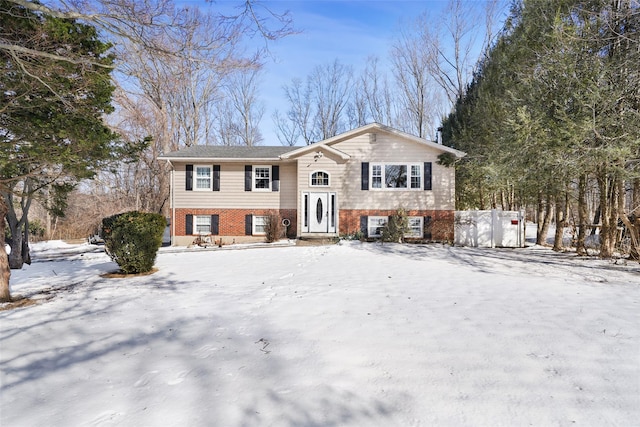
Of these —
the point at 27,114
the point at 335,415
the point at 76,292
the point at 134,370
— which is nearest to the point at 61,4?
the point at 27,114

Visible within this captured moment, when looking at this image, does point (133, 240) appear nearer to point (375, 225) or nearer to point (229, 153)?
point (229, 153)

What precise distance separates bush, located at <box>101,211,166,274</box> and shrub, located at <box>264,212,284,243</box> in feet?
24.1

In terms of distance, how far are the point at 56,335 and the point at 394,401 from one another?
13.7ft

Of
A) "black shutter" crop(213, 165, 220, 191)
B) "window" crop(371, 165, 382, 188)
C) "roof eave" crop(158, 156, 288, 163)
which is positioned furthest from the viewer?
"black shutter" crop(213, 165, 220, 191)

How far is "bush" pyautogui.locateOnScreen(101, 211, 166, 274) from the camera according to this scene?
7.57m

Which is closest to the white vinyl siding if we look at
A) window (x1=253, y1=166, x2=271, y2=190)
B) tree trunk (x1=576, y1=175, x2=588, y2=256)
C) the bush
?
window (x1=253, y1=166, x2=271, y2=190)

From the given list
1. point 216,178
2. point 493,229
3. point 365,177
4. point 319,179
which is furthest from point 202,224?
point 493,229

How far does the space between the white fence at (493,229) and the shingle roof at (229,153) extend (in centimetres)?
927

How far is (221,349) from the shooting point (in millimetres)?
3709

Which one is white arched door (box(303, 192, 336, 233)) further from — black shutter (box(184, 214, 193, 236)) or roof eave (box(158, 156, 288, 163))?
black shutter (box(184, 214, 193, 236))

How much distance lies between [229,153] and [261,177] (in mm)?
1994

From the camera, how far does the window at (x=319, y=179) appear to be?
50.2 feet

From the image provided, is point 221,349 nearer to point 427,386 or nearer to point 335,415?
point 335,415

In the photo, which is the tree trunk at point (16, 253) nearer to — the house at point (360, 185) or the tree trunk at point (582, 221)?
the house at point (360, 185)
